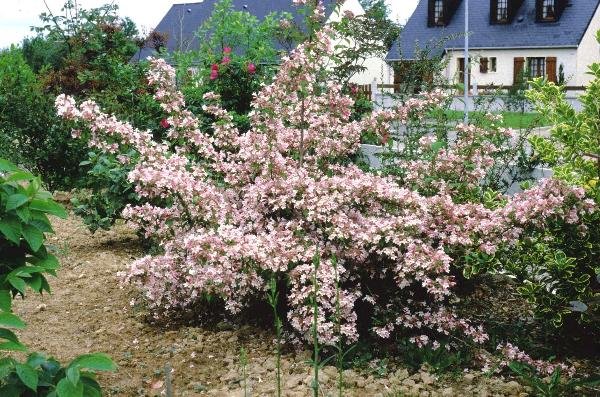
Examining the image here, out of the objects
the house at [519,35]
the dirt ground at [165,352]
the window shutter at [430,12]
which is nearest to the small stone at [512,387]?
the dirt ground at [165,352]

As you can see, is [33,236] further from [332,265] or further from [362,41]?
[362,41]

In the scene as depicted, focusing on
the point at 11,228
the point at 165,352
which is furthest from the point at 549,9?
the point at 11,228

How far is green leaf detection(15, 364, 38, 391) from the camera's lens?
2023mm

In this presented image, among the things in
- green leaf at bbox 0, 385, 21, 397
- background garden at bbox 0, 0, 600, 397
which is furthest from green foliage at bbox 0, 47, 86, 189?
green leaf at bbox 0, 385, 21, 397

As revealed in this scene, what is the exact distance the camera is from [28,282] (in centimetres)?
A: 229

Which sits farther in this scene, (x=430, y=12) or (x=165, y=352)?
(x=430, y=12)

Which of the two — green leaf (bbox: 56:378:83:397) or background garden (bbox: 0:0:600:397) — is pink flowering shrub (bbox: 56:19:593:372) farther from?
green leaf (bbox: 56:378:83:397)

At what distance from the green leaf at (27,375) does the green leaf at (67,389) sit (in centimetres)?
7

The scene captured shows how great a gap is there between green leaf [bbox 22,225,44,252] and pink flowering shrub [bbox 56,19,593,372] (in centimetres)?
171

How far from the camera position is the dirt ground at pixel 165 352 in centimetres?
352

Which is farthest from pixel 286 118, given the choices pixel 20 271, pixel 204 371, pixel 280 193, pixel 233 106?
pixel 233 106

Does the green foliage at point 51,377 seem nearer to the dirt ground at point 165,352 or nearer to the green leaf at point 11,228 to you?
the green leaf at point 11,228

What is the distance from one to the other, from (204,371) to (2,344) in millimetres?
1730

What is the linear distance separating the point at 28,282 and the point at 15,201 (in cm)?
28
